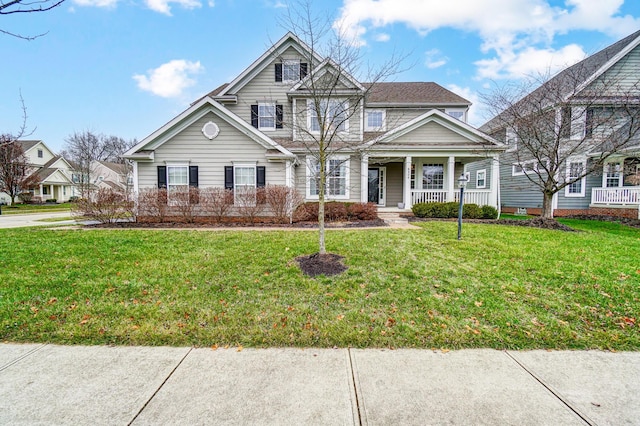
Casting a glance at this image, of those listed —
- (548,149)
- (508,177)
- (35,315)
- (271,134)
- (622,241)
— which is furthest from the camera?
(508,177)

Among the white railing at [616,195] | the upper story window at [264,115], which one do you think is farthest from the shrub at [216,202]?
the white railing at [616,195]

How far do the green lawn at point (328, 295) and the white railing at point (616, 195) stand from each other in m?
9.76

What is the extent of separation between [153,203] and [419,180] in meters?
12.8

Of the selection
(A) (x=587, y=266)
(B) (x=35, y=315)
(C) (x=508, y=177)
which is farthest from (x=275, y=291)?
(C) (x=508, y=177)

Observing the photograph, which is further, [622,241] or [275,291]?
[622,241]

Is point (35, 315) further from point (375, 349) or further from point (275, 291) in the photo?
point (375, 349)

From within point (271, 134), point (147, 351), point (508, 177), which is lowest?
point (147, 351)

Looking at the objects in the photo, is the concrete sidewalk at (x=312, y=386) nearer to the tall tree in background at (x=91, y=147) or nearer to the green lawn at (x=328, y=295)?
the green lawn at (x=328, y=295)

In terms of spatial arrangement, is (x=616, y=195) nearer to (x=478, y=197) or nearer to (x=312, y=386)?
(x=478, y=197)

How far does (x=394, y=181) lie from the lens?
660 inches

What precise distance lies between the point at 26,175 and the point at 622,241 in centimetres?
5007

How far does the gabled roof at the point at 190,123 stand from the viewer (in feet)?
38.9

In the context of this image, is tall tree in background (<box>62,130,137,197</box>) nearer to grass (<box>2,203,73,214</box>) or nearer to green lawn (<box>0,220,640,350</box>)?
grass (<box>2,203,73,214</box>)

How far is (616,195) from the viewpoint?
1448cm
